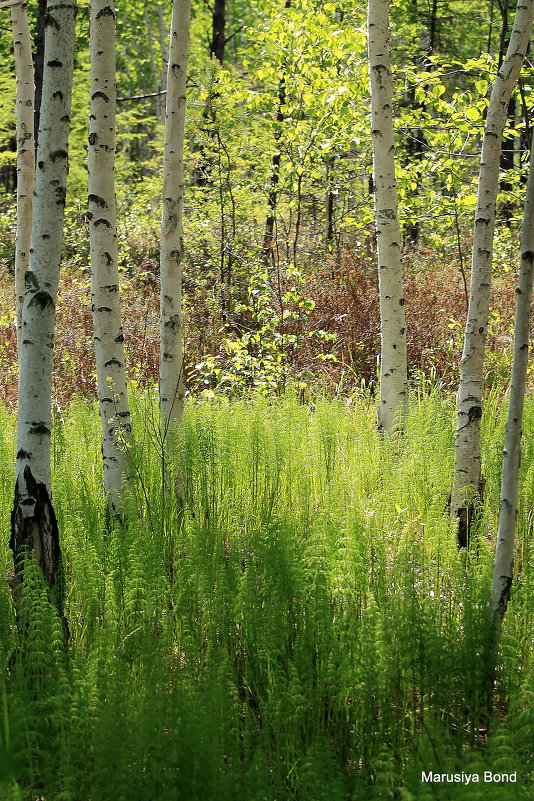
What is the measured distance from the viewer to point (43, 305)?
3.37m

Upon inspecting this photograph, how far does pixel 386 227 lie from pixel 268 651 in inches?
149

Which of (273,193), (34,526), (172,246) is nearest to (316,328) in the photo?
(273,193)

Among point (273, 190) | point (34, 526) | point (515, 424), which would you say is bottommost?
point (34, 526)

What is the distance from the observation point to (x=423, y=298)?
984 cm

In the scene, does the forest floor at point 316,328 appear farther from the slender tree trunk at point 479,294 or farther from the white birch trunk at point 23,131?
the slender tree trunk at point 479,294

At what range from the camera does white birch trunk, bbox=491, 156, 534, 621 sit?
2.85m

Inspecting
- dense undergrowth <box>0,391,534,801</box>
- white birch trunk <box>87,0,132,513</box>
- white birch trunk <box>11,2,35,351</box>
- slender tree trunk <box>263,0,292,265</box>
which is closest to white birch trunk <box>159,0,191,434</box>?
white birch trunk <box>87,0,132,513</box>

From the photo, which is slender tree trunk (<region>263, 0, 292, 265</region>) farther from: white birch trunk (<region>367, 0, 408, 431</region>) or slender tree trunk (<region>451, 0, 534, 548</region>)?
slender tree trunk (<region>451, 0, 534, 548</region>)

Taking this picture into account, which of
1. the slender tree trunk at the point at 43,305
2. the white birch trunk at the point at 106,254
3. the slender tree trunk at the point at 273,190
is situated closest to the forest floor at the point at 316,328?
the slender tree trunk at the point at 273,190

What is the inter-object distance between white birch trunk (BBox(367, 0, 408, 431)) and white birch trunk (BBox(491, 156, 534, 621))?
264 centimetres

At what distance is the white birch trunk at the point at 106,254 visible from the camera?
14.4 ft

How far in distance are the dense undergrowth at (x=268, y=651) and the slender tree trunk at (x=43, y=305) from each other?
10.7 inches

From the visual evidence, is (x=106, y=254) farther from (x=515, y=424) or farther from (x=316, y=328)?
(x=316, y=328)

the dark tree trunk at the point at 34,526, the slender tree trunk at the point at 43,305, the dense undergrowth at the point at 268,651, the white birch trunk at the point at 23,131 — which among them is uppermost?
the white birch trunk at the point at 23,131
